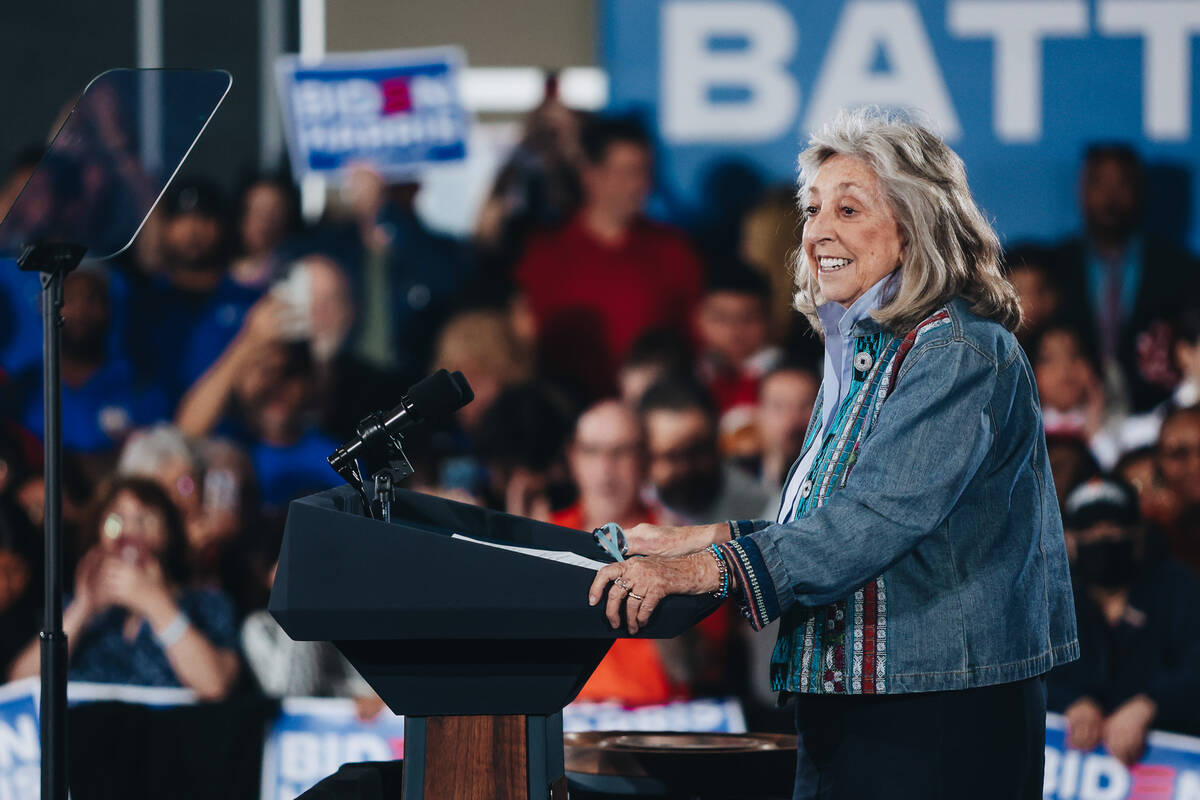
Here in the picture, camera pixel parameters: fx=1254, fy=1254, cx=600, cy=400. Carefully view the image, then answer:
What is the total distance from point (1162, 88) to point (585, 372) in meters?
1.89

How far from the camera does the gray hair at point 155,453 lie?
3.78m

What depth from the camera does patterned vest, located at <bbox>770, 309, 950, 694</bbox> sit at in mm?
1339

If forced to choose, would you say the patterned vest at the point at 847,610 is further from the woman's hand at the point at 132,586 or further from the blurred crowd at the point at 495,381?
the woman's hand at the point at 132,586

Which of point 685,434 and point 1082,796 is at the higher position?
point 685,434

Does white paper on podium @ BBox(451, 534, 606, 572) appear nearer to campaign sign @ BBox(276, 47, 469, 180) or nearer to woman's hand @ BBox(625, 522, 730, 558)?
woman's hand @ BBox(625, 522, 730, 558)

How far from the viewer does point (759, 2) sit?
3.74 metres

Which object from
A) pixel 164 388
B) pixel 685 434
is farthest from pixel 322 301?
pixel 685 434

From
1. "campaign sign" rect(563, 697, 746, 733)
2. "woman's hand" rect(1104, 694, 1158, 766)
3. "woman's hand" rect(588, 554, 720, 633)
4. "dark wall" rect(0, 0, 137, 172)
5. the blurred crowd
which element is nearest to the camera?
"woman's hand" rect(588, 554, 720, 633)

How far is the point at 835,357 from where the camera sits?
1.48 metres

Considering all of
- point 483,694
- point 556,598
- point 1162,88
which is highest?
point 1162,88

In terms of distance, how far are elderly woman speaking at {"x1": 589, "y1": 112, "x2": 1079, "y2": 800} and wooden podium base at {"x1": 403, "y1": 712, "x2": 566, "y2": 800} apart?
8.8 inches

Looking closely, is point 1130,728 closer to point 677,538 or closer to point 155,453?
point 677,538

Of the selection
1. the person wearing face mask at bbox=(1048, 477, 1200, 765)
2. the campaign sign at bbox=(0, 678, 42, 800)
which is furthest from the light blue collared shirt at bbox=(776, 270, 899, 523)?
the campaign sign at bbox=(0, 678, 42, 800)

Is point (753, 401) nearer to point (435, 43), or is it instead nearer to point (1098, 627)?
point (1098, 627)
